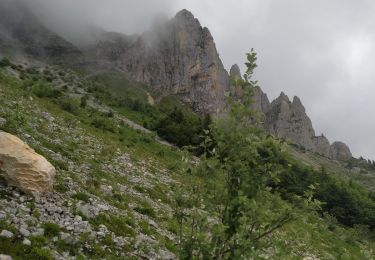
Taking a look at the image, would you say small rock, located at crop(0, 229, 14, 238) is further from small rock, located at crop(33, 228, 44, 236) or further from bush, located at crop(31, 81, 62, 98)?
bush, located at crop(31, 81, 62, 98)

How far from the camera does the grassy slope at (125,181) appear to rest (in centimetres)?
1138

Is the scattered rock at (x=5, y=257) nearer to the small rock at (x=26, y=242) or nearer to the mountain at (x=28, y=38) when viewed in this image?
the small rock at (x=26, y=242)

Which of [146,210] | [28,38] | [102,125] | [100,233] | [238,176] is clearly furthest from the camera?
[28,38]

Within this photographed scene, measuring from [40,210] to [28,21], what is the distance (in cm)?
17697

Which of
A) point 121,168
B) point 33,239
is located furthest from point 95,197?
point 121,168

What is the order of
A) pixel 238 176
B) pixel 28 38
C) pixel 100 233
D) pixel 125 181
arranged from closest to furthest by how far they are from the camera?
pixel 238 176 → pixel 100 233 → pixel 125 181 → pixel 28 38

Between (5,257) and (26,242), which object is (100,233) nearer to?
(26,242)

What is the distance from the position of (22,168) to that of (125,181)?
35.2ft

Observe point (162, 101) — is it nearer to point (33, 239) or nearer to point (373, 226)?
point (373, 226)

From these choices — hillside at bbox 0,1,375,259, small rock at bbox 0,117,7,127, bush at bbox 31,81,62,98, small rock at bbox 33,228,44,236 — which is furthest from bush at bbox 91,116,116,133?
small rock at bbox 33,228,44,236

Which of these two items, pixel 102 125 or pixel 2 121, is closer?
pixel 2 121

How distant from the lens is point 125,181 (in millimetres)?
27625

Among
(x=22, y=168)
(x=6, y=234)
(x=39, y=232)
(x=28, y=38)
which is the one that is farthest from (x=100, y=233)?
(x=28, y=38)

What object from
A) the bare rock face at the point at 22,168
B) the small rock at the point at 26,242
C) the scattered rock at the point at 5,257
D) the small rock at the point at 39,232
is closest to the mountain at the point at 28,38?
the bare rock face at the point at 22,168
